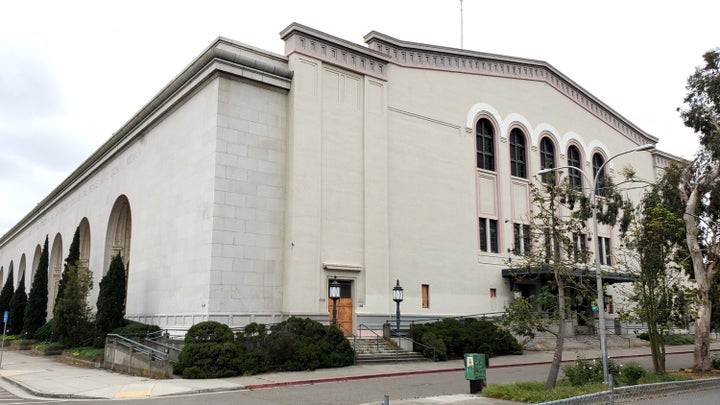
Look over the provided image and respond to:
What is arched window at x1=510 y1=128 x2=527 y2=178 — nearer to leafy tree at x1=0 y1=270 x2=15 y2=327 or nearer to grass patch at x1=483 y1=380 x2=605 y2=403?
grass patch at x1=483 y1=380 x2=605 y2=403

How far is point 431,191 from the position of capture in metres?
33.3

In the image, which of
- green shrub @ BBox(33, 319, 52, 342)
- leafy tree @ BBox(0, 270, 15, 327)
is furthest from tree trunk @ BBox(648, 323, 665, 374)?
leafy tree @ BBox(0, 270, 15, 327)

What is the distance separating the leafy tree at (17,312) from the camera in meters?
46.6

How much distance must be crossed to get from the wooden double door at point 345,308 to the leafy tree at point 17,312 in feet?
104

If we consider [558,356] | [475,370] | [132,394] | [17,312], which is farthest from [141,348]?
[17,312]

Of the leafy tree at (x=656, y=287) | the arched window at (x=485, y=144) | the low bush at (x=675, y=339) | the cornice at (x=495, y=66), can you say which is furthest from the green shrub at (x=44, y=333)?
the low bush at (x=675, y=339)

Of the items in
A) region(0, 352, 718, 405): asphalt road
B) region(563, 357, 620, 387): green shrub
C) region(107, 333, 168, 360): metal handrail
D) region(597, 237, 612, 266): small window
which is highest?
region(597, 237, 612, 266): small window

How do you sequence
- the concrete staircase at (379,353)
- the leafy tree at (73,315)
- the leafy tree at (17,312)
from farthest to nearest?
the leafy tree at (17,312)
the leafy tree at (73,315)
the concrete staircase at (379,353)

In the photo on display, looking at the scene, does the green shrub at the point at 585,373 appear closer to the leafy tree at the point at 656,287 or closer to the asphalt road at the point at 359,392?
the leafy tree at the point at 656,287

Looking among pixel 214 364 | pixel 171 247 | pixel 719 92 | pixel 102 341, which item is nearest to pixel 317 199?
pixel 171 247

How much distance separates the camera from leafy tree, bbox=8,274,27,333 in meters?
46.6

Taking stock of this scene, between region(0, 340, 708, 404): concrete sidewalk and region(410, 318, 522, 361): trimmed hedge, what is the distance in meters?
0.75

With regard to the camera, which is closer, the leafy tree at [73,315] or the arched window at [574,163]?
the leafy tree at [73,315]

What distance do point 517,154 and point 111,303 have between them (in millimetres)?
26275
